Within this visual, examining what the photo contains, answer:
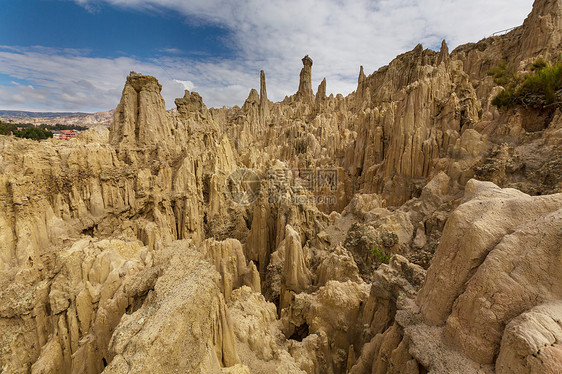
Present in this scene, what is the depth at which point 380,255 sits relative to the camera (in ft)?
39.6

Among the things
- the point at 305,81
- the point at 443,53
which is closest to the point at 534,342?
the point at 443,53

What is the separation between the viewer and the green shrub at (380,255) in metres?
11.9

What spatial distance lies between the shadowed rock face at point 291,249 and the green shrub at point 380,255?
63 mm

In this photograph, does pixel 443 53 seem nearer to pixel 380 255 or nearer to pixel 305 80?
pixel 305 80

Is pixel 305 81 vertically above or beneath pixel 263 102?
above

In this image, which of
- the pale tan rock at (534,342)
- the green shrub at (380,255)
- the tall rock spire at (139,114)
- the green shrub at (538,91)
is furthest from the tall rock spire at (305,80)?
the pale tan rock at (534,342)

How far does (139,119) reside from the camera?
56.3 ft

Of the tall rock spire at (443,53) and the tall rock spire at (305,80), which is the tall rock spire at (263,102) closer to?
the tall rock spire at (305,80)

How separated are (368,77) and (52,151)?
6119cm

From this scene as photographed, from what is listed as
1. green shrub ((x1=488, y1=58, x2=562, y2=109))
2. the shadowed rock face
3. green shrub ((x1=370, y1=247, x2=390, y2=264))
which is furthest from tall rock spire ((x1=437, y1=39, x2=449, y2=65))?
green shrub ((x1=370, y1=247, x2=390, y2=264))

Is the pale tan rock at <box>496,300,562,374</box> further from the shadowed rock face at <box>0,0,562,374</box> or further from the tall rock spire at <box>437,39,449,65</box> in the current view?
the tall rock spire at <box>437,39,449,65</box>

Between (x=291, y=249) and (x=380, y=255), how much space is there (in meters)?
4.96

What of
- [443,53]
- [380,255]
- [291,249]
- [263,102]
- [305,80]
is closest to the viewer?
[291,249]

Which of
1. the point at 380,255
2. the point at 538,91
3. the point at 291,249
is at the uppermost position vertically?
the point at 538,91
